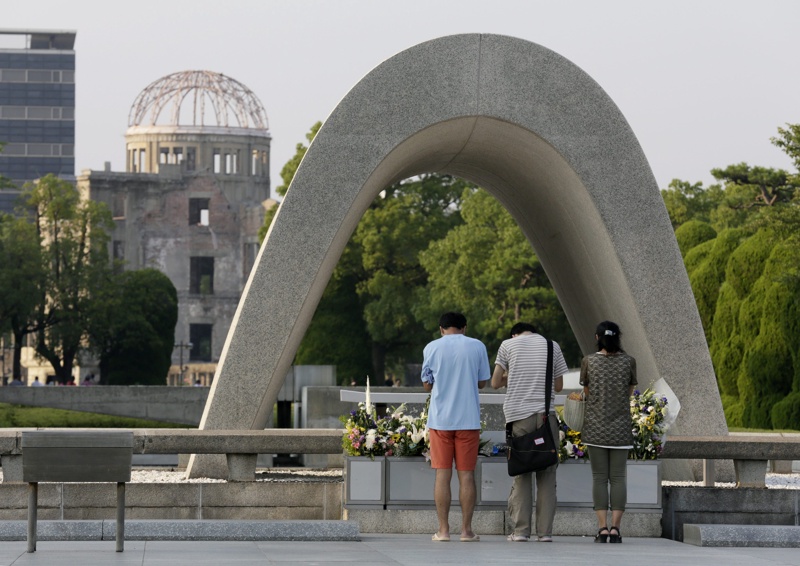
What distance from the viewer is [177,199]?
262 feet

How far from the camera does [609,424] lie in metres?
10.4

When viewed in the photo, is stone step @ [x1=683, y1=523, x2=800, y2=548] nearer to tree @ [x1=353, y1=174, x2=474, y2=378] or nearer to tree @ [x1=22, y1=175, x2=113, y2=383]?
tree @ [x1=353, y1=174, x2=474, y2=378]

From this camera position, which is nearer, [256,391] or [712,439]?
[712,439]

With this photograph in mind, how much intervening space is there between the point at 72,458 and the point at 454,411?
273 centimetres

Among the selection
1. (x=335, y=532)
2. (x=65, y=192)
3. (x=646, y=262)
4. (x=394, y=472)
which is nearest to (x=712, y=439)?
(x=646, y=262)

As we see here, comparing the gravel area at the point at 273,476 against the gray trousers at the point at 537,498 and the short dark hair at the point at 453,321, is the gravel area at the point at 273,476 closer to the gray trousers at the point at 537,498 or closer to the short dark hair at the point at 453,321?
the gray trousers at the point at 537,498

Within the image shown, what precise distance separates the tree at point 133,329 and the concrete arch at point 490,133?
37.4 meters

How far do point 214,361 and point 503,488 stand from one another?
6968 cm

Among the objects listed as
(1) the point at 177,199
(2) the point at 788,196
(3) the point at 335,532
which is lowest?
(3) the point at 335,532

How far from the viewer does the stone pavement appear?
8586mm

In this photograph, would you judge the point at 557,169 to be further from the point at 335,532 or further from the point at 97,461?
the point at 97,461

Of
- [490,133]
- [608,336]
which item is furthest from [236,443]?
[490,133]

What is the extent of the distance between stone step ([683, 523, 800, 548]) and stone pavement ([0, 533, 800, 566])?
0.46 ft

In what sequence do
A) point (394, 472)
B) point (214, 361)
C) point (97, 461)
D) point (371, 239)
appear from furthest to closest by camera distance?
point (214, 361)
point (371, 239)
point (394, 472)
point (97, 461)
